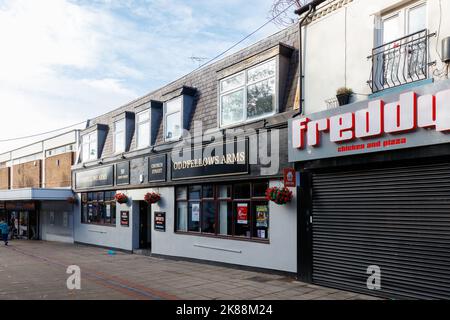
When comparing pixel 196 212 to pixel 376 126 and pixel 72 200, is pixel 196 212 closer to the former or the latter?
pixel 376 126

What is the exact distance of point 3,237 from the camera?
23781 millimetres

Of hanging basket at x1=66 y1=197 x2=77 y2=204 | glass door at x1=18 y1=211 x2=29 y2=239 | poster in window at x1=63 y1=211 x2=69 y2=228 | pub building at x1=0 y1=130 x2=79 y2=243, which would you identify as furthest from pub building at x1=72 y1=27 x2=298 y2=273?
glass door at x1=18 y1=211 x2=29 y2=239

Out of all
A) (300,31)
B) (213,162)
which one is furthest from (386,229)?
(213,162)

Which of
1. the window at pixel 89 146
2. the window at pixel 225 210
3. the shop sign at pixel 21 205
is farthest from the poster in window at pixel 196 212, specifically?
the shop sign at pixel 21 205

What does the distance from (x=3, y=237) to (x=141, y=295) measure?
61.4ft

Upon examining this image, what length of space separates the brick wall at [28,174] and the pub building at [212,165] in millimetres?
11397

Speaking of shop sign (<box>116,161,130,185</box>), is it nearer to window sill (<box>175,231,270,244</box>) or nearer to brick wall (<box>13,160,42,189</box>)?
window sill (<box>175,231,270,244</box>)

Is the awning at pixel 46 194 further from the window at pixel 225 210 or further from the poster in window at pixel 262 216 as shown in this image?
the poster in window at pixel 262 216

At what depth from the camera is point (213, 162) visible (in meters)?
13.1

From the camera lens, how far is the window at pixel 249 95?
11.6 metres

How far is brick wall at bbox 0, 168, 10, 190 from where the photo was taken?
34.8m

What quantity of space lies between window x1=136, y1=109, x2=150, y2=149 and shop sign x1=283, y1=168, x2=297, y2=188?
28.2 feet
